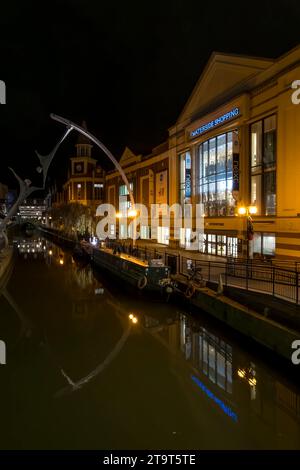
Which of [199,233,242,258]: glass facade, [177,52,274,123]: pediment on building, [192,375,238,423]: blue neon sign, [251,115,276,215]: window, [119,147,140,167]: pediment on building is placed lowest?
[192,375,238,423]: blue neon sign

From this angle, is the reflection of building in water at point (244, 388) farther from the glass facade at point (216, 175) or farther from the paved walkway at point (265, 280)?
the glass facade at point (216, 175)

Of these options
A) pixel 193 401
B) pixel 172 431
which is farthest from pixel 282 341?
pixel 172 431

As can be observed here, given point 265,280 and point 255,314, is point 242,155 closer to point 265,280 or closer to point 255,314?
point 265,280

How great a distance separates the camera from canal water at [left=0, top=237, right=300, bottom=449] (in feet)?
26.4

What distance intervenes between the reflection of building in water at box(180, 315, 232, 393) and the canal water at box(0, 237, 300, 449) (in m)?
0.04

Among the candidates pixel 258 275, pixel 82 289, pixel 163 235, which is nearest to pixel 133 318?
pixel 258 275

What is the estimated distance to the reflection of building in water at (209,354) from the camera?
11.3 m

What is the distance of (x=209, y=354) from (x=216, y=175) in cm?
1756

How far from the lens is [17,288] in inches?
1050

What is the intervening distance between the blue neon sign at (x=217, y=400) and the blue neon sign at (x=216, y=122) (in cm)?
1883

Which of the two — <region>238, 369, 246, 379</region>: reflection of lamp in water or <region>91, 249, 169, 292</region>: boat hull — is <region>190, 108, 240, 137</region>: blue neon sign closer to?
<region>91, 249, 169, 292</region>: boat hull

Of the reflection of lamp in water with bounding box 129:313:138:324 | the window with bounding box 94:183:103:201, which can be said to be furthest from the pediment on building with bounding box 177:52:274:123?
the window with bounding box 94:183:103:201
